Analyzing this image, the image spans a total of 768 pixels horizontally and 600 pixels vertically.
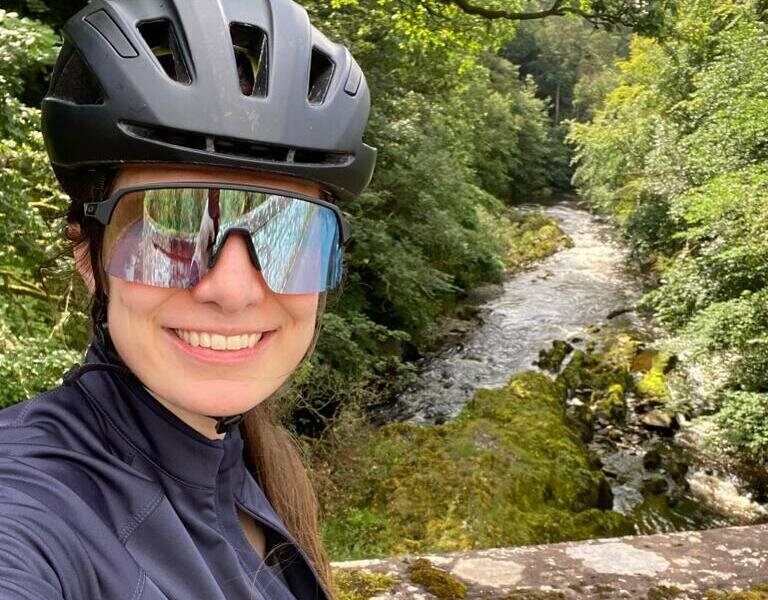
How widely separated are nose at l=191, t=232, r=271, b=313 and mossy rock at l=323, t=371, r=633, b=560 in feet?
15.9

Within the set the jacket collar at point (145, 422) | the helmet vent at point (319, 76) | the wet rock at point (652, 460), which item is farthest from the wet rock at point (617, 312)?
the jacket collar at point (145, 422)

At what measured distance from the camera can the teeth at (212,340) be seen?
3.59 feet

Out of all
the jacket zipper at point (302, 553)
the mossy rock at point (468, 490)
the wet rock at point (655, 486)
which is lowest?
the wet rock at point (655, 486)

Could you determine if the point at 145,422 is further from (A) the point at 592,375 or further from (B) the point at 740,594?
(A) the point at 592,375

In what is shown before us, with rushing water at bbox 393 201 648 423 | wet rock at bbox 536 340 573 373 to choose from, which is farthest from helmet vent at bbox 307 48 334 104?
wet rock at bbox 536 340 573 373

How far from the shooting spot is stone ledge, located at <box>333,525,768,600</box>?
1.92 m

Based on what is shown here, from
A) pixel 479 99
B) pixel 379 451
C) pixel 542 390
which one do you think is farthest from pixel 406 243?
pixel 479 99

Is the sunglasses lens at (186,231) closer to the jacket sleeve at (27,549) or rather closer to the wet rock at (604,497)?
the jacket sleeve at (27,549)

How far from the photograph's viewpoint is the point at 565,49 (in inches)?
1812

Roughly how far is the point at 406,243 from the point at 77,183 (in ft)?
32.9

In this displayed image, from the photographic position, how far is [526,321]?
48.6 feet

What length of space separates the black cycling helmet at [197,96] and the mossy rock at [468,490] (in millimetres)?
4872

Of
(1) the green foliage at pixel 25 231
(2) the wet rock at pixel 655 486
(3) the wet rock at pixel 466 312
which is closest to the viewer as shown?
(1) the green foliage at pixel 25 231

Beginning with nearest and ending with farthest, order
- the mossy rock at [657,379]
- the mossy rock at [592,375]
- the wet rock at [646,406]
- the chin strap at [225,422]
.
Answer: the chin strap at [225,422], the wet rock at [646,406], the mossy rock at [657,379], the mossy rock at [592,375]
